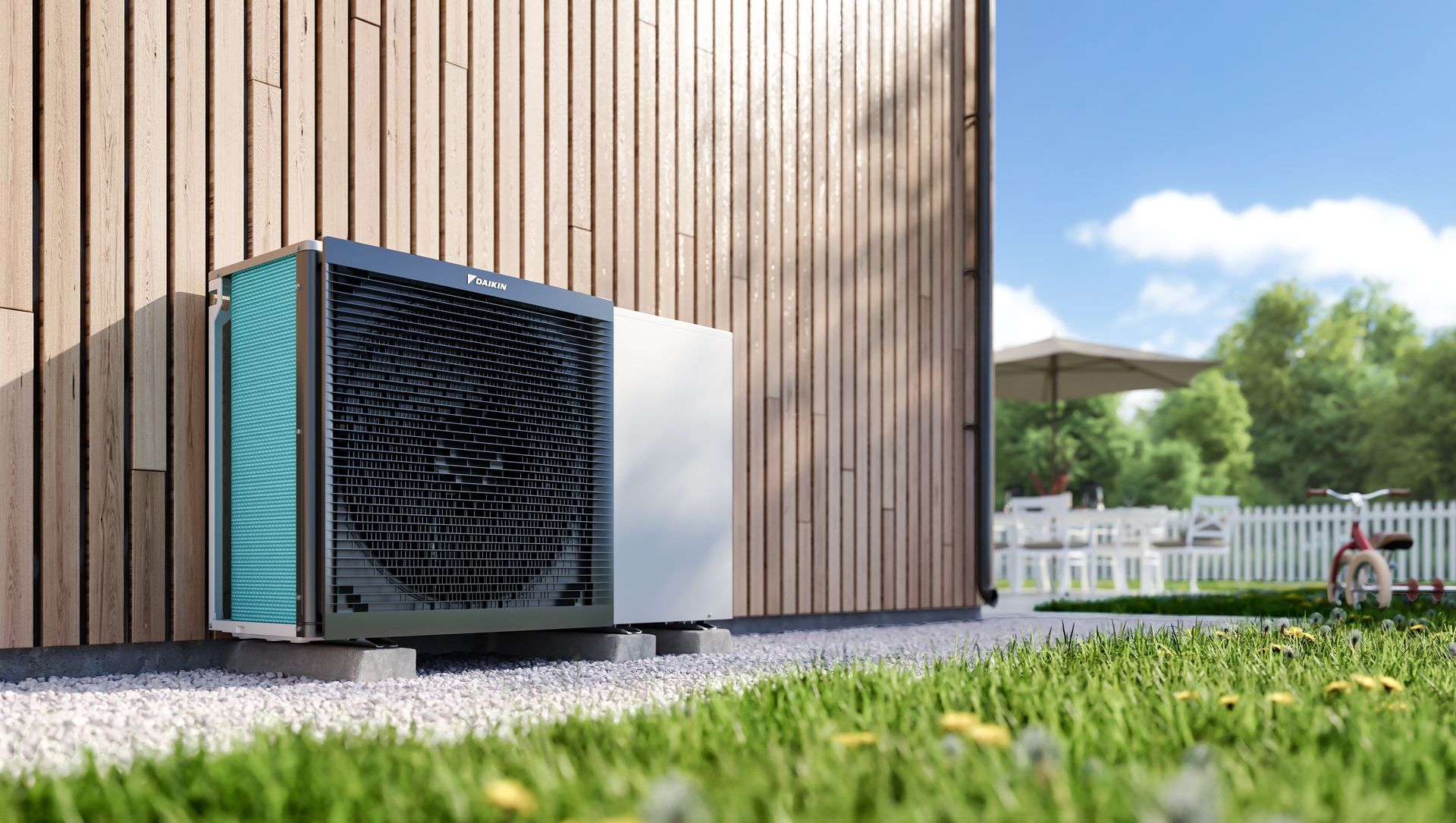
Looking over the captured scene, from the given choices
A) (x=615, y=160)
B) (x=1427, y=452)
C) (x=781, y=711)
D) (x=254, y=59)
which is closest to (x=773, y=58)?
(x=615, y=160)

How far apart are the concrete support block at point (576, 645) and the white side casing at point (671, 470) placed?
4.9 inches

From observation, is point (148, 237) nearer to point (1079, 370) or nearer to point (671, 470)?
point (671, 470)

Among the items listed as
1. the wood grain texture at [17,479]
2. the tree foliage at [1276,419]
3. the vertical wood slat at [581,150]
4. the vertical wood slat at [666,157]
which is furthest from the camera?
the tree foliage at [1276,419]

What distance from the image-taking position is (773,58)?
5.44 m

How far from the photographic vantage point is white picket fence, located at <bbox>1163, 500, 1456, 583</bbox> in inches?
529

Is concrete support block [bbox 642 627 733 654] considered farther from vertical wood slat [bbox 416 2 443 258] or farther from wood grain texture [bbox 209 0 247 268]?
wood grain texture [bbox 209 0 247 268]

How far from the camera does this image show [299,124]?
357 centimetres

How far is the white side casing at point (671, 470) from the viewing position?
3.93 metres

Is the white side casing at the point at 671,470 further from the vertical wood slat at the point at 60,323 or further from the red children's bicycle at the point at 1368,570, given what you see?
the red children's bicycle at the point at 1368,570

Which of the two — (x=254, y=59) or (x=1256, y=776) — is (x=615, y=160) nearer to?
(x=254, y=59)

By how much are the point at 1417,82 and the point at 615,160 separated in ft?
127

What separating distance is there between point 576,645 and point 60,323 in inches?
67.9

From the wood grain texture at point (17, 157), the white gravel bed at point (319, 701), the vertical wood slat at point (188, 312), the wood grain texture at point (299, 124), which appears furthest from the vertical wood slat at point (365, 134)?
the white gravel bed at point (319, 701)

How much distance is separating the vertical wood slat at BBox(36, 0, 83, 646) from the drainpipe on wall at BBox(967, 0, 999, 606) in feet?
15.1
